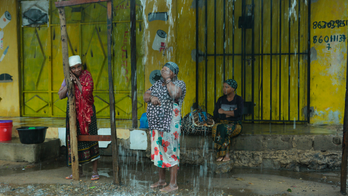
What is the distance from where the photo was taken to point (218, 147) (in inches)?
173

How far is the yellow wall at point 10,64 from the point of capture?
Result: 21.9 feet

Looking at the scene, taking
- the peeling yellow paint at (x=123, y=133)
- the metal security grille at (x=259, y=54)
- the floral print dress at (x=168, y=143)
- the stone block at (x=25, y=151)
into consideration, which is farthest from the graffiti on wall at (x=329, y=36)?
the stone block at (x=25, y=151)

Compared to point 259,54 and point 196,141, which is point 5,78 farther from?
point 259,54

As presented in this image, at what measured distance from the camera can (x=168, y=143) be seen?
346cm

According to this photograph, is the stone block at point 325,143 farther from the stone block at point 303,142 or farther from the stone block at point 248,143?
the stone block at point 248,143

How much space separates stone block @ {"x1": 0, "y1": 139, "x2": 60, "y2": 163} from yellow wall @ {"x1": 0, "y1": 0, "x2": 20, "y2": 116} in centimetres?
220

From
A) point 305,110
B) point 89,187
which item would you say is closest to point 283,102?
point 305,110

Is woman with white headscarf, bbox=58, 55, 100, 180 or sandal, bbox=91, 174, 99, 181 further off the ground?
woman with white headscarf, bbox=58, 55, 100, 180

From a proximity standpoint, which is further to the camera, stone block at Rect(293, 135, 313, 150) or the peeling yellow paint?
the peeling yellow paint

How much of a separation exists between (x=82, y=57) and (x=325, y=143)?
17.4 ft

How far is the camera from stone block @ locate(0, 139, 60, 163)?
4660 mm

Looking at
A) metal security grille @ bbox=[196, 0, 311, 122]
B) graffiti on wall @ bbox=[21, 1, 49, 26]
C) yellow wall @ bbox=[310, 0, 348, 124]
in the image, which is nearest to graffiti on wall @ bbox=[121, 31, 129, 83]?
metal security grille @ bbox=[196, 0, 311, 122]

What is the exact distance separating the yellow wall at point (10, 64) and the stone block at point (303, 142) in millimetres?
6142

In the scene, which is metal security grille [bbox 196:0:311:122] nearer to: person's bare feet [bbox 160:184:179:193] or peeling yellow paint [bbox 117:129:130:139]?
peeling yellow paint [bbox 117:129:130:139]
